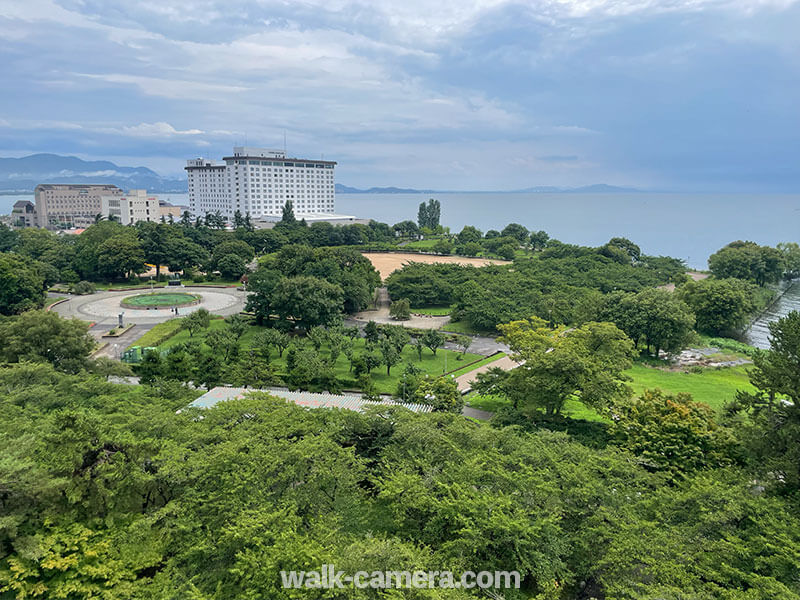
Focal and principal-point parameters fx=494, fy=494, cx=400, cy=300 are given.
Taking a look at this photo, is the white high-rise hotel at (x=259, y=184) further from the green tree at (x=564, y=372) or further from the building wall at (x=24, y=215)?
the green tree at (x=564, y=372)

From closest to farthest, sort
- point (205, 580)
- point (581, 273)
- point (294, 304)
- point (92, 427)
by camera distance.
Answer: point (205, 580) < point (92, 427) < point (294, 304) < point (581, 273)

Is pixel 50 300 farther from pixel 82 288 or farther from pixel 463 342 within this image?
pixel 463 342

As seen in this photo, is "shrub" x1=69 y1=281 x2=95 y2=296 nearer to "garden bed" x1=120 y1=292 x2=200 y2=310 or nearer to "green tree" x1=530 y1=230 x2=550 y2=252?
"garden bed" x1=120 y1=292 x2=200 y2=310

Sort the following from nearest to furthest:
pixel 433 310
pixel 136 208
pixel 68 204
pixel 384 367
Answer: pixel 384 367 < pixel 433 310 < pixel 136 208 < pixel 68 204

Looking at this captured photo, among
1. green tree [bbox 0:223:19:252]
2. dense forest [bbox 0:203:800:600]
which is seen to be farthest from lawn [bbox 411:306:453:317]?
green tree [bbox 0:223:19:252]

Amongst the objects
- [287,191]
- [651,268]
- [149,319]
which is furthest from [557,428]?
[287,191]

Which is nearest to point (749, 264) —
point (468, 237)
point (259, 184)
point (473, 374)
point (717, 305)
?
point (717, 305)

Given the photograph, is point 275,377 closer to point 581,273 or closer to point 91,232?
point 581,273
